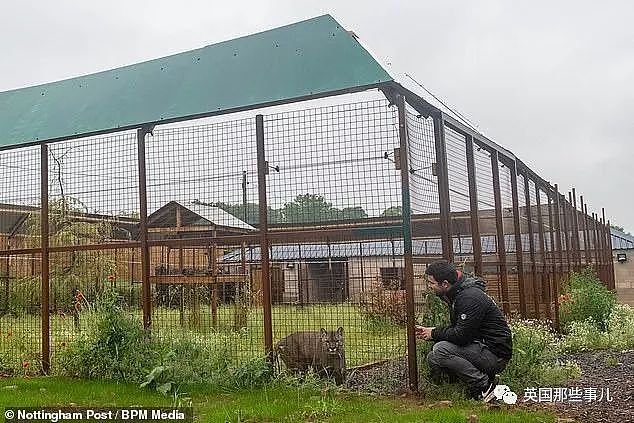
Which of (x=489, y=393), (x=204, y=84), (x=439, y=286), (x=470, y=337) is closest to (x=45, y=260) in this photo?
(x=204, y=84)

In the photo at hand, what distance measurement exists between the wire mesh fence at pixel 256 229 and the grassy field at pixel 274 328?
0.06 feet

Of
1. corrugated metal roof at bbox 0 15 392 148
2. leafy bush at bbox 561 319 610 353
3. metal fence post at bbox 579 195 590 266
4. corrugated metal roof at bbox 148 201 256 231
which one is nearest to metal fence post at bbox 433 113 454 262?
corrugated metal roof at bbox 0 15 392 148

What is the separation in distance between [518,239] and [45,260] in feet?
22.0

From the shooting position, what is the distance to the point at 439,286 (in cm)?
660

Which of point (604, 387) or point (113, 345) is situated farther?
point (113, 345)

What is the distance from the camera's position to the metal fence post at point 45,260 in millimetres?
8992

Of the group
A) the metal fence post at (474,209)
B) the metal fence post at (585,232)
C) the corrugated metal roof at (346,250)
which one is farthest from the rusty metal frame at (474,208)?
the metal fence post at (585,232)

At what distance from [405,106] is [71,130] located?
4.59 meters

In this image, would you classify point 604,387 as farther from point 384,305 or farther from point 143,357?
point 143,357

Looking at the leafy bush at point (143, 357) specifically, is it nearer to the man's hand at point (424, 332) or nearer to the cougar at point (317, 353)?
the cougar at point (317, 353)

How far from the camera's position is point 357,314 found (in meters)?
7.34

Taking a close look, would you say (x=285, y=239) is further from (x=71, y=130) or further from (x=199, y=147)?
(x=71, y=130)

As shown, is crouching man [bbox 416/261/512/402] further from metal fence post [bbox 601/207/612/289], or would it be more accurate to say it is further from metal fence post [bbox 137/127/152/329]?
metal fence post [bbox 601/207/612/289]

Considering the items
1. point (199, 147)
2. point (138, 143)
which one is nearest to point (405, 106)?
point (199, 147)
